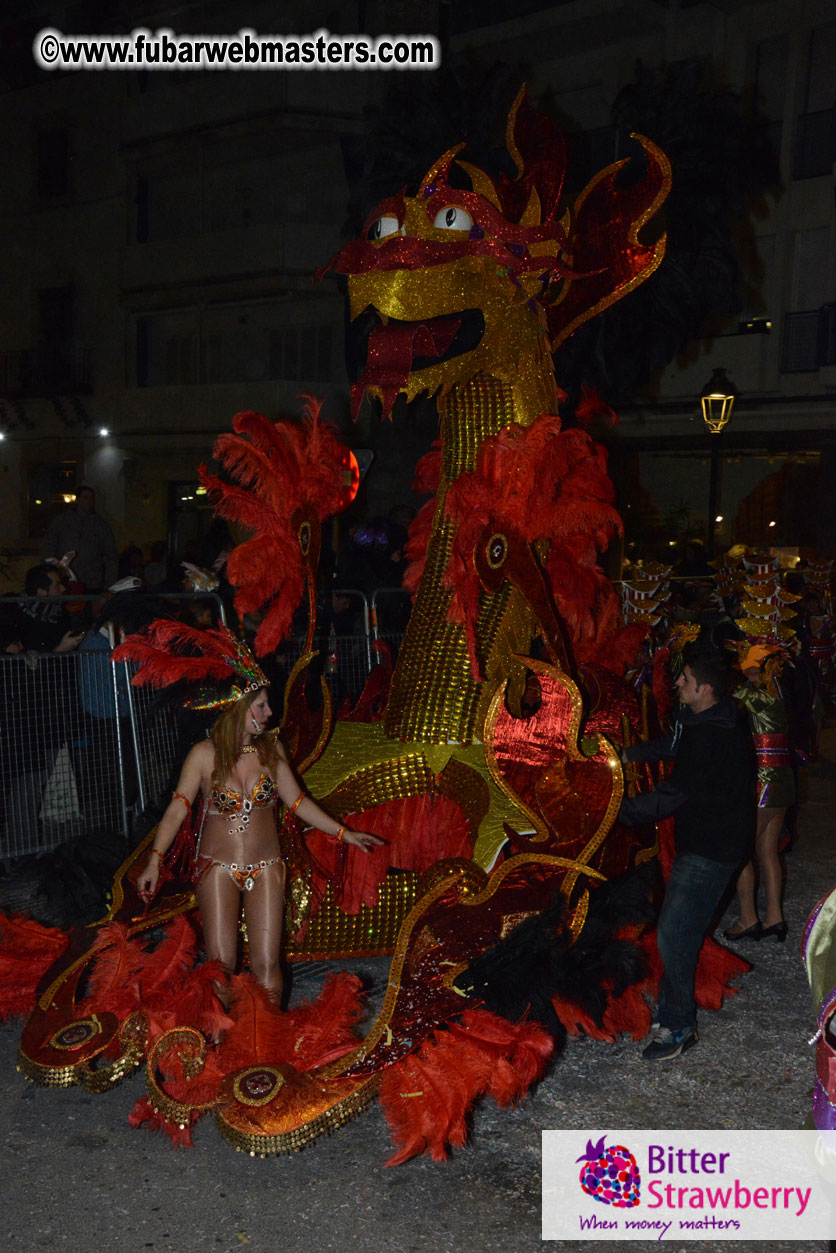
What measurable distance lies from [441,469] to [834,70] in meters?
16.3

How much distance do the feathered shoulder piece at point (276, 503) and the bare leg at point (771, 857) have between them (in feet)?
8.13

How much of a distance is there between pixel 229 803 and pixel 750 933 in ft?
8.88

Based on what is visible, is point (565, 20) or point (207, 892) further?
point (565, 20)

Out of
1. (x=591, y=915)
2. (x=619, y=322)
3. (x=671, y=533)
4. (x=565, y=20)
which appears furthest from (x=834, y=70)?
(x=591, y=915)

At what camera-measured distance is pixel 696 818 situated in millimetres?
3906

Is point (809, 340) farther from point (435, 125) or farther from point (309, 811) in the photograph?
point (309, 811)

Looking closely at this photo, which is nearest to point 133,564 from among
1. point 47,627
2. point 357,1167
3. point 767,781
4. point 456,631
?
point 47,627

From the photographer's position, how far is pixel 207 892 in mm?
3689

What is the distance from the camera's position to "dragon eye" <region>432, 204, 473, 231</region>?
12.5 ft

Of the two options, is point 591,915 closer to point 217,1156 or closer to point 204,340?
point 217,1156

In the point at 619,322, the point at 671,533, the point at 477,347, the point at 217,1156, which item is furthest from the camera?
the point at 671,533

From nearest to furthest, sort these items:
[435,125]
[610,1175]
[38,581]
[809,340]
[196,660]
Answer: [610,1175] → [196,660] → [435,125] → [38,581] → [809,340]

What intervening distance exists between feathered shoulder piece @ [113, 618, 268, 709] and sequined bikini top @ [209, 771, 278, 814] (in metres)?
0.28

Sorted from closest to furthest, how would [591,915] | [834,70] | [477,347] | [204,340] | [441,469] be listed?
[591,915] < [477,347] < [441,469] < [834,70] < [204,340]
